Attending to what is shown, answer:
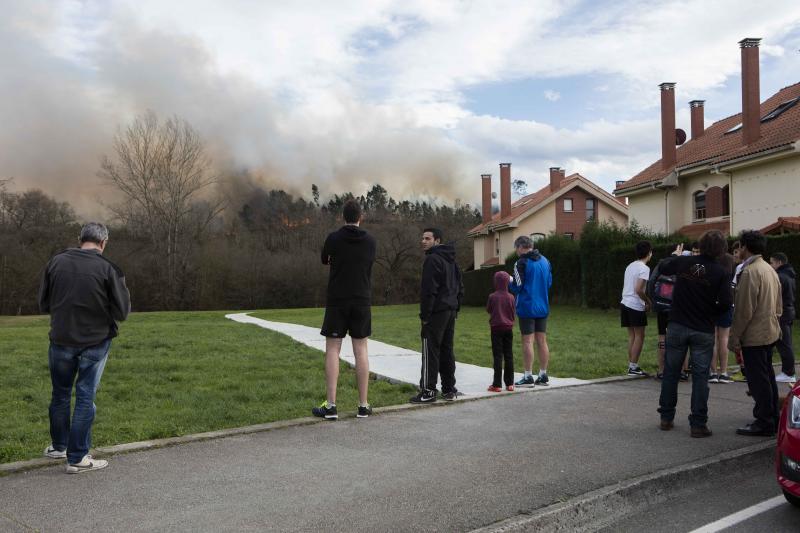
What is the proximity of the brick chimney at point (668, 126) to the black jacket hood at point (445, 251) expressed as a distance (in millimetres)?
29154

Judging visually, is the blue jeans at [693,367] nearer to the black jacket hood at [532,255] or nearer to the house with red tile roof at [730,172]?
the black jacket hood at [532,255]

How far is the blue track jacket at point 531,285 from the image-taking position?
8531mm

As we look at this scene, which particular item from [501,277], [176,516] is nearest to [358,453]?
[176,516]

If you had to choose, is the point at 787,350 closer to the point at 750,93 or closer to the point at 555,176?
the point at 750,93

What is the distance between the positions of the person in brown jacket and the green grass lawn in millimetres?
3600

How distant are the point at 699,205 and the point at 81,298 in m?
31.7

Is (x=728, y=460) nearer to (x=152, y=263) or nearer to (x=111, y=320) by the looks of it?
(x=111, y=320)

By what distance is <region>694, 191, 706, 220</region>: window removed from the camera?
1243 inches

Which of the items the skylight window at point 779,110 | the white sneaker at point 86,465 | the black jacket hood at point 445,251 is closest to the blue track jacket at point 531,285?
the black jacket hood at point 445,251

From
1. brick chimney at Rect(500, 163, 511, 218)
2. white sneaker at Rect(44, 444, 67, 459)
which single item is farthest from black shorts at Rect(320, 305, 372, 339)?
brick chimney at Rect(500, 163, 511, 218)

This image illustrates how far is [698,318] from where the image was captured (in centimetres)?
629

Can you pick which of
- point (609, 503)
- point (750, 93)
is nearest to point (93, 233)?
point (609, 503)

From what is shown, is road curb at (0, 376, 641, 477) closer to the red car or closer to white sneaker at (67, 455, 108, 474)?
white sneaker at (67, 455, 108, 474)

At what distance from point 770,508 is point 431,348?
374 cm
